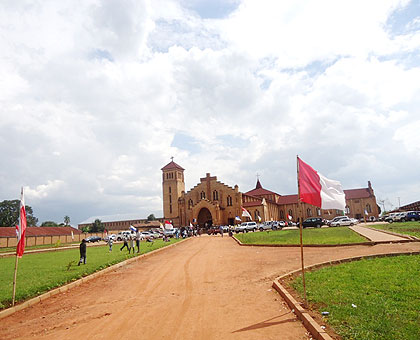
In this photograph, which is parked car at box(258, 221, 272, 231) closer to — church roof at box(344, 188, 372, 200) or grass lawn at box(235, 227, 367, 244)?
grass lawn at box(235, 227, 367, 244)

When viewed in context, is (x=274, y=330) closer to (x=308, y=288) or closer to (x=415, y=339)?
(x=415, y=339)

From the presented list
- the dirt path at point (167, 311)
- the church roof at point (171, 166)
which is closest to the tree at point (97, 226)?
the church roof at point (171, 166)

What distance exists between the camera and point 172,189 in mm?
77750

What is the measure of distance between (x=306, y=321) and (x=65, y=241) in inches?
2255

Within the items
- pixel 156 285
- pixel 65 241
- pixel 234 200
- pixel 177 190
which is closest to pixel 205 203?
pixel 234 200

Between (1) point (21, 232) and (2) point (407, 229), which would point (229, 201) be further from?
(1) point (21, 232)

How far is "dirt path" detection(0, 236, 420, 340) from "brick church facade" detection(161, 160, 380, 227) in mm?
A: 53519

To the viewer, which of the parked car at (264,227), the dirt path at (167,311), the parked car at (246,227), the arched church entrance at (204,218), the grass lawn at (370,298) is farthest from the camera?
the arched church entrance at (204,218)

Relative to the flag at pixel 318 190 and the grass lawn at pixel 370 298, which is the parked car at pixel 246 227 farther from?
the flag at pixel 318 190

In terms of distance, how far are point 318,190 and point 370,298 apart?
2.62 meters

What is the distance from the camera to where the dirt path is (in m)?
5.91

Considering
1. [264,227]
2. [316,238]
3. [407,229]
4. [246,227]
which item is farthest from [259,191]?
[316,238]

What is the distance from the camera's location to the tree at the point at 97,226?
296 feet

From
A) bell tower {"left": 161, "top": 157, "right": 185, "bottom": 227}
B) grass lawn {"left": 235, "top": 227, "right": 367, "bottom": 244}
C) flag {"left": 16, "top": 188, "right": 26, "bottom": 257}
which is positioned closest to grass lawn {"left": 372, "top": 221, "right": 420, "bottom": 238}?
grass lawn {"left": 235, "top": 227, "right": 367, "bottom": 244}
